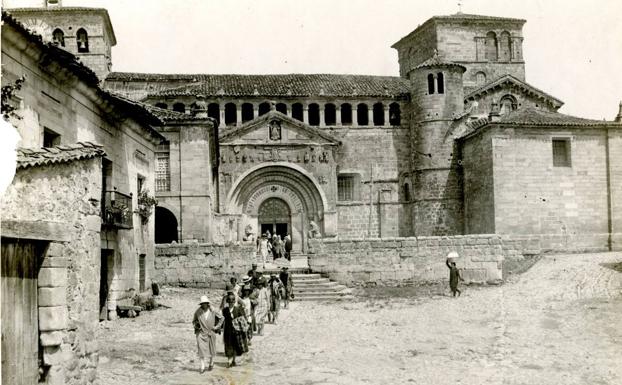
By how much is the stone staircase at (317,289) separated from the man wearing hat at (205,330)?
30.4ft

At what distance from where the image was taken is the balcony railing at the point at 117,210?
15.8m

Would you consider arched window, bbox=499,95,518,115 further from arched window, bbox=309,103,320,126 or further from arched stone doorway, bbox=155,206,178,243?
arched stone doorway, bbox=155,206,178,243

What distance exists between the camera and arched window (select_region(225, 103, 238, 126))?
35812 millimetres

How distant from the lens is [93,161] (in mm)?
9234

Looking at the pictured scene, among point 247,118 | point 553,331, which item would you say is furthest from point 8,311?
point 247,118

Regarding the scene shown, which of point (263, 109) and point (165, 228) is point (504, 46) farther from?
point (165, 228)

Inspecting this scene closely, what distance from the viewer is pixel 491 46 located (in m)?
41.0

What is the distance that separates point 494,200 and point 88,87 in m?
19.5

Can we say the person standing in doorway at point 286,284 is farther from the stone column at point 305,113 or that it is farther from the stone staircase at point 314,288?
the stone column at point 305,113

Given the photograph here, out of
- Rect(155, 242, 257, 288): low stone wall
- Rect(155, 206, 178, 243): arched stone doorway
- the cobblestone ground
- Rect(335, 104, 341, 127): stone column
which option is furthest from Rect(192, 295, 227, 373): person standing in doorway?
Rect(335, 104, 341, 127): stone column

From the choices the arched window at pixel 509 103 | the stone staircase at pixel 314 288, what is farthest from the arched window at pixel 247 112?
the stone staircase at pixel 314 288

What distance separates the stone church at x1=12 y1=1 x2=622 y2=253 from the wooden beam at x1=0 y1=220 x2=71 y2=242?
61.2ft

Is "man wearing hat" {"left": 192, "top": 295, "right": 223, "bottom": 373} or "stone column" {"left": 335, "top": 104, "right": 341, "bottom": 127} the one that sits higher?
"stone column" {"left": 335, "top": 104, "right": 341, "bottom": 127}

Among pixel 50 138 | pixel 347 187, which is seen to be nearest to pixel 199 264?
pixel 50 138
